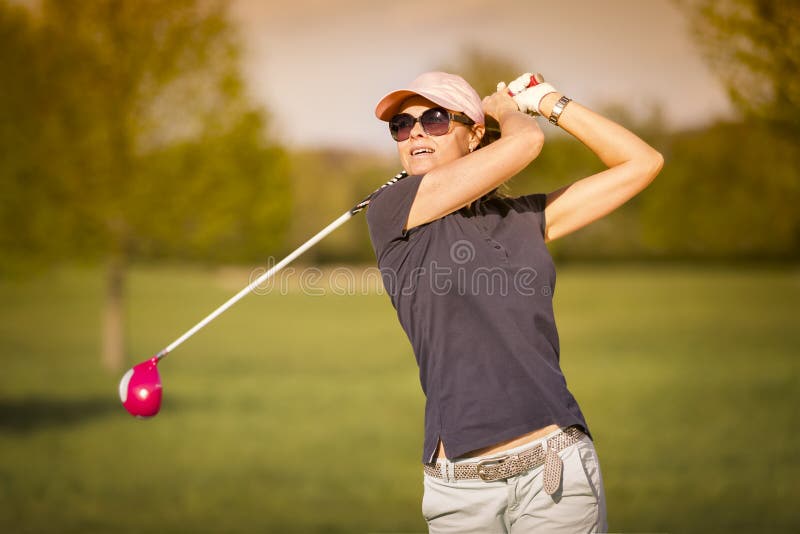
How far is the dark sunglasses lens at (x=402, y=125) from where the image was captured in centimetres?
350

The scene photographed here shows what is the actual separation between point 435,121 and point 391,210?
0.42 metres

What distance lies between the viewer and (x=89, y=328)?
28.1 metres

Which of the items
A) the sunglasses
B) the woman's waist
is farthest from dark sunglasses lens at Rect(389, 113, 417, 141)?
the woman's waist

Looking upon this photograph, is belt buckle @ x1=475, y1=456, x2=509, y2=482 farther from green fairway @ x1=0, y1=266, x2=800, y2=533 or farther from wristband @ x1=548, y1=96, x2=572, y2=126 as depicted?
green fairway @ x1=0, y1=266, x2=800, y2=533

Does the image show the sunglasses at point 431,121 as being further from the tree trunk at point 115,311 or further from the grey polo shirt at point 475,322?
the tree trunk at point 115,311

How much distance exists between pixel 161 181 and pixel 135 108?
1.39 meters

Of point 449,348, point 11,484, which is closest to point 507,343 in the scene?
point 449,348

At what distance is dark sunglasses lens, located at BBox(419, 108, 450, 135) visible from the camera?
3432 mm

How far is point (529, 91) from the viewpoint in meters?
3.49

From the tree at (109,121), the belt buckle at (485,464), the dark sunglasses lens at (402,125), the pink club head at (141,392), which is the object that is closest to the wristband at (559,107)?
the dark sunglasses lens at (402,125)

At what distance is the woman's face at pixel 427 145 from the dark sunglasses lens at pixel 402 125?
2 centimetres

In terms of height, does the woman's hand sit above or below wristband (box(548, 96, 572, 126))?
above

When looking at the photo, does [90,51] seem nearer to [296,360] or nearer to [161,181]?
[161,181]

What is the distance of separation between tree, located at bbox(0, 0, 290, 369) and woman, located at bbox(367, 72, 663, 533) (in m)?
14.4
